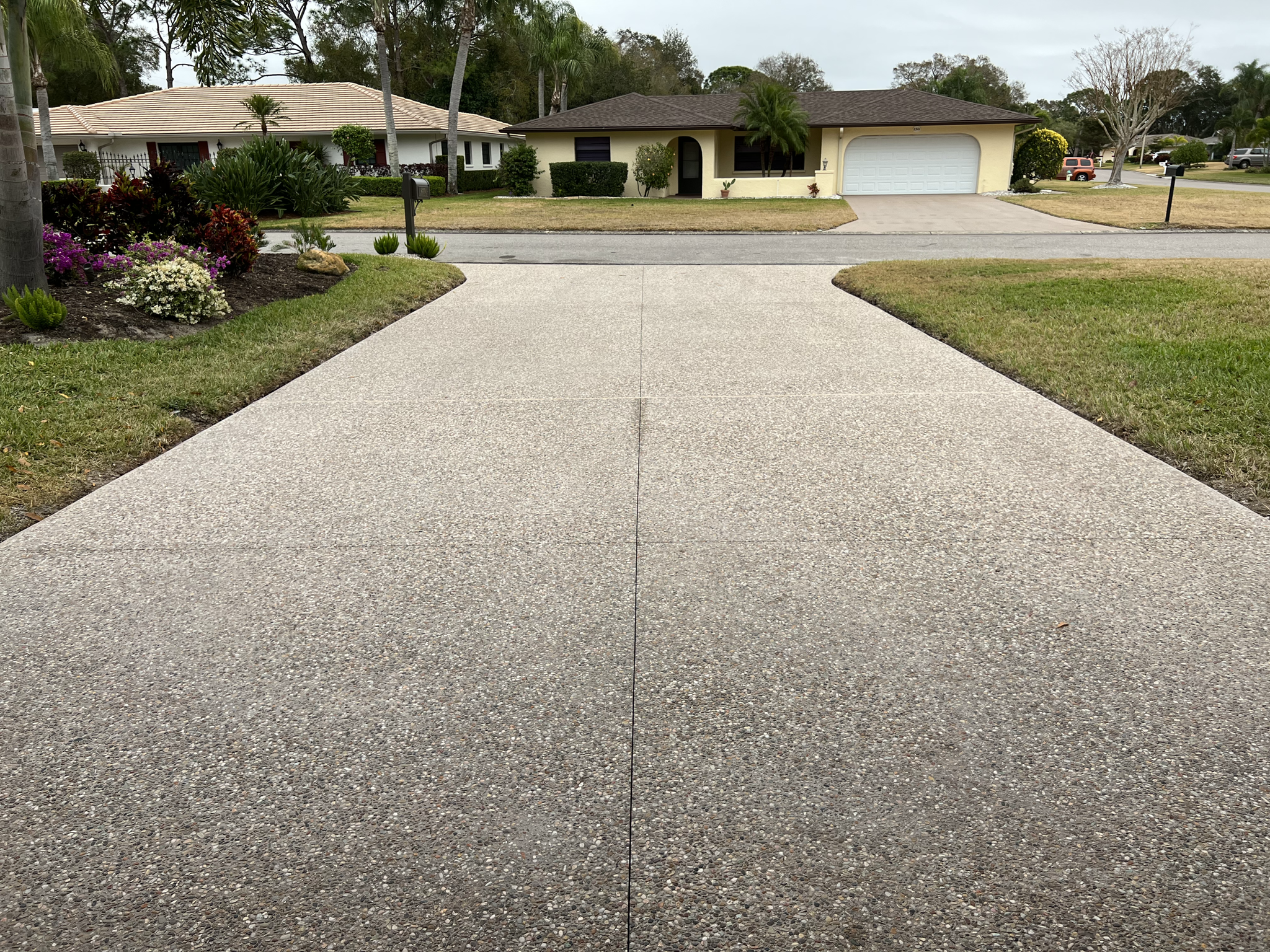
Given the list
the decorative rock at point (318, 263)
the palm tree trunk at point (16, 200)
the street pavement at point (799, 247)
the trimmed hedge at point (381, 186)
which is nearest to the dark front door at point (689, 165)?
the trimmed hedge at point (381, 186)

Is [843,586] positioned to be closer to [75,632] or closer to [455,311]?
[75,632]

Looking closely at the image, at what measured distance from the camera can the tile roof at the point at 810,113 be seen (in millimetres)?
35250

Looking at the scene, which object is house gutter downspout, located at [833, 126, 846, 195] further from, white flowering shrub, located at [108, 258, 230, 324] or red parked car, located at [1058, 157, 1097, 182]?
white flowering shrub, located at [108, 258, 230, 324]

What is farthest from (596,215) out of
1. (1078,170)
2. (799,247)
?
(1078,170)

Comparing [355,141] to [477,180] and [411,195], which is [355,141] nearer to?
[477,180]

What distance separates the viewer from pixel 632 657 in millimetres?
3477

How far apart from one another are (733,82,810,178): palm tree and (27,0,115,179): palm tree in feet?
69.3

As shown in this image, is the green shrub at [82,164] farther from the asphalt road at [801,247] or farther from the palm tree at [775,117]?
the palm tree at [775,117]

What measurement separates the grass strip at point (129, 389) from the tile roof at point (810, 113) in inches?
1078

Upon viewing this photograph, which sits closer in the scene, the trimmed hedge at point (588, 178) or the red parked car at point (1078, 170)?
the trimmed hedge at point (588, 178)

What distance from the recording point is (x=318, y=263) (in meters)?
12.8

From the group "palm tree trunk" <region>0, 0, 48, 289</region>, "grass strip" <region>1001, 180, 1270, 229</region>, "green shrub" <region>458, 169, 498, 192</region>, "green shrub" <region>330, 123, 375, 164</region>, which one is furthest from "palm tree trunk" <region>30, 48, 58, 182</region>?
"grass strip" <region>1001, 180, 1270, 229</region>

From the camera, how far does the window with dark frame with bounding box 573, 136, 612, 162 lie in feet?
120

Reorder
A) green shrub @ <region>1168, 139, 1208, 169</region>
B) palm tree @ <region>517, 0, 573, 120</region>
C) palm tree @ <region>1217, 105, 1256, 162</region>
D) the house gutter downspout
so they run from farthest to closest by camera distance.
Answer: palm tree @ <region>1217, 105, 1256, 162</region>, green shrub @ <region>1168, 139, 1208, 169</region>, palm tree @ <region>517, 0, 573, 120</region>, the house gutter downspout
